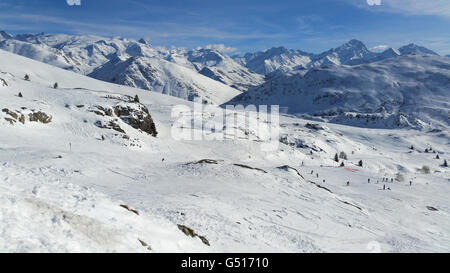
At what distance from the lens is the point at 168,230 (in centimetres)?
1454

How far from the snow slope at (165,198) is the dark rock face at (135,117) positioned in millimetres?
2514

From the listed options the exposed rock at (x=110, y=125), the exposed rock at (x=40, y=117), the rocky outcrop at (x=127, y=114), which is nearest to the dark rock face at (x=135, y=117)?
the rocky outcrop at (x=127, y=114)

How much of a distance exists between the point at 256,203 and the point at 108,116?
120 ft

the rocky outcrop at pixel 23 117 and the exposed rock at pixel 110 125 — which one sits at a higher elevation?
the rocky outcrop at pixel 23 117

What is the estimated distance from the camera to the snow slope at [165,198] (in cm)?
1132

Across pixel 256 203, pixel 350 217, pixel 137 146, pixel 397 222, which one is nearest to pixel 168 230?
pixel 256 203

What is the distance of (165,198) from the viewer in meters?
22.3

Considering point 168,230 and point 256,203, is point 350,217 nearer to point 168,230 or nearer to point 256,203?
point 256,203

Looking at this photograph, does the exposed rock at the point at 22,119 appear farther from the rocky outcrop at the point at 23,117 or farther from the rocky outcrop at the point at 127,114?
the rocky outcrop at the point at 127,114

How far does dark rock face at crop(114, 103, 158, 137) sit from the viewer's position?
55.5 meters

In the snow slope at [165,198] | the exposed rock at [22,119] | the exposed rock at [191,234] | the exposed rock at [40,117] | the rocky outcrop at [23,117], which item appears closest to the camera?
the snow slope at [165,198]

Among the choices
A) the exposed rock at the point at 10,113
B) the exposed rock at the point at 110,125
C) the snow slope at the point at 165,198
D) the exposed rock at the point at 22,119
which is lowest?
the snow slope at the point at 165,198

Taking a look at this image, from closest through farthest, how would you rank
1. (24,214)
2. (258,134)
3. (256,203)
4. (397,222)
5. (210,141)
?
(24,214)
(256,203)
(397,222)
(210,141)
(258,134)
